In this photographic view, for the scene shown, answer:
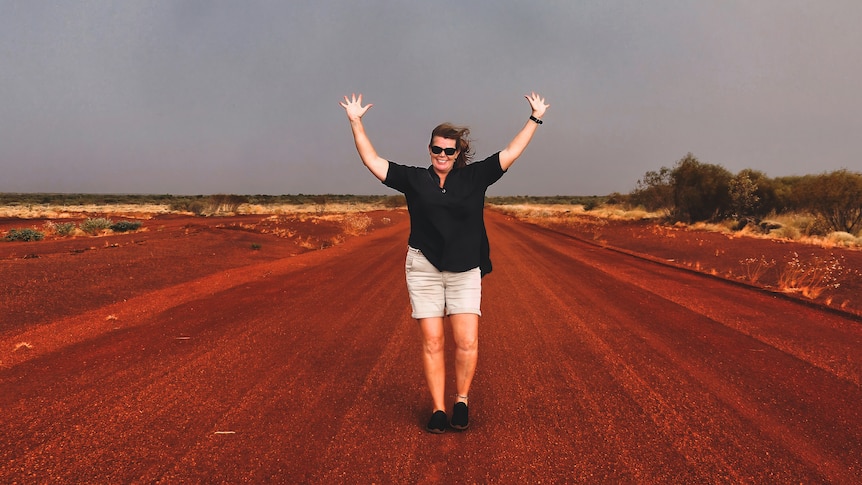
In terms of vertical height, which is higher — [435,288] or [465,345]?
[435,288]

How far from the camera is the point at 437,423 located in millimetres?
3281

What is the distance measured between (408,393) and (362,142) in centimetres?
217

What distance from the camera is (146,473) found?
2730mm

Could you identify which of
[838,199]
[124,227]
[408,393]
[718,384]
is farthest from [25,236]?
[838,199]

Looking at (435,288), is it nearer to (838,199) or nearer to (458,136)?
(458,136)

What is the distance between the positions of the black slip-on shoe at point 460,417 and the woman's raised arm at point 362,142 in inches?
66.2

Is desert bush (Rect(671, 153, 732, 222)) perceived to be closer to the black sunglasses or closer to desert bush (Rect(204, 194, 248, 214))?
the black sunglasses

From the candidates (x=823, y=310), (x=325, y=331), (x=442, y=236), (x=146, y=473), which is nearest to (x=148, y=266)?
(x=325, y=331)

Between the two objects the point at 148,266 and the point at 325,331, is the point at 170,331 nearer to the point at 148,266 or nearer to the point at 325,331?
the point at 325,331

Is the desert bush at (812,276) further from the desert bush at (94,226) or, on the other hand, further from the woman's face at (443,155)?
the desert bush at (94,226)

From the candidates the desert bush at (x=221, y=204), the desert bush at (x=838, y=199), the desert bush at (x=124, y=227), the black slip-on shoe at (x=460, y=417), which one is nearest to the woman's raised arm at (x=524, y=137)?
the black slip-on shoe at (x=460, y=417)

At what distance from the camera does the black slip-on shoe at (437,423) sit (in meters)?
3.28

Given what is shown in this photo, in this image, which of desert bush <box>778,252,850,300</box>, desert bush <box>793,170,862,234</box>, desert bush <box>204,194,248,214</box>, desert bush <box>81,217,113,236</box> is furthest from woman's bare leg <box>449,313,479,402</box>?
desert bush <box>204,194,248,214</box>

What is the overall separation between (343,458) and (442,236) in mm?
1536
